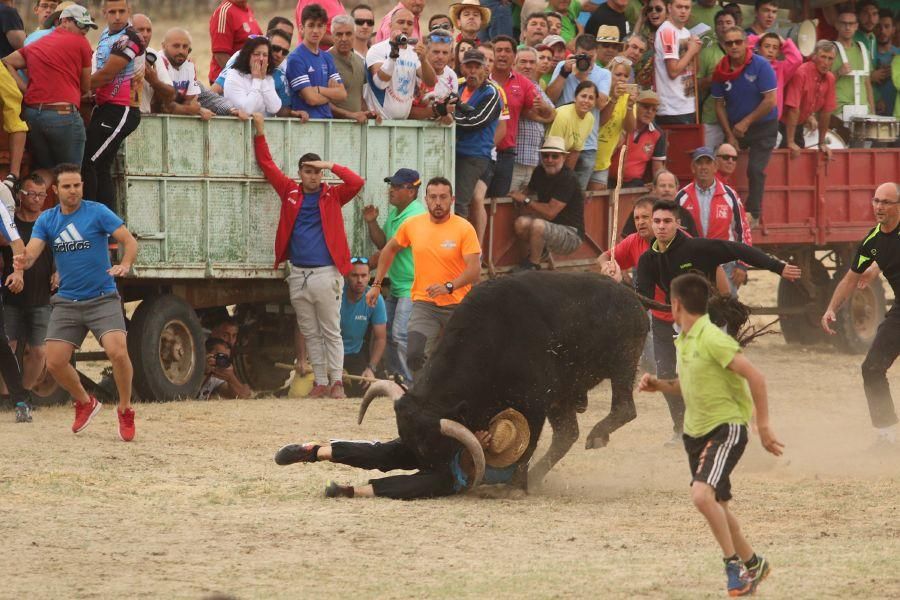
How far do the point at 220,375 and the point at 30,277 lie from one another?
2.61m

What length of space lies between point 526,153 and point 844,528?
730 centimetres

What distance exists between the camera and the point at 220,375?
1527cm

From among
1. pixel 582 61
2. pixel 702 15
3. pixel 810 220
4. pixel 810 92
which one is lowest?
pixel 810 220

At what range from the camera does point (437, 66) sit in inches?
602

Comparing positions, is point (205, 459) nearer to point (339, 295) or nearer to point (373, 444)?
point (373, 444)

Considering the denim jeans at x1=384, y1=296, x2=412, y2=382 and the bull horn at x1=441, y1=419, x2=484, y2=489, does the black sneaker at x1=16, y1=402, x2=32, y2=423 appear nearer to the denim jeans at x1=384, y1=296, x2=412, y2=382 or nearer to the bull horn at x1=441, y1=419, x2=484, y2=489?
the denim jeans at x1=384, y1=296, x2=412, y2=382

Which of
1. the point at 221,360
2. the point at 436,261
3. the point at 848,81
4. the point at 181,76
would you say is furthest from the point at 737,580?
the point at 848,81

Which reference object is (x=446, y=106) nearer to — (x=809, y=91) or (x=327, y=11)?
(x=327, y=11)

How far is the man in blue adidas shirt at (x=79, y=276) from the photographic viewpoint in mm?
11750

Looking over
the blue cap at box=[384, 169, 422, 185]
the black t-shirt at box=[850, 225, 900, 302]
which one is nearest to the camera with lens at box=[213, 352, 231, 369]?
the blue cap at box=[384, 169, 422, 185]

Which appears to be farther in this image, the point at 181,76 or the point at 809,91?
the point at 809,91

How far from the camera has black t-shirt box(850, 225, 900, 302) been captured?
12031mm

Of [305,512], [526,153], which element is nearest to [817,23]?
[526,153]

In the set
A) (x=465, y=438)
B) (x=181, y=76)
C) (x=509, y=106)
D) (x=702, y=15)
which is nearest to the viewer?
(x=465, y=438)
